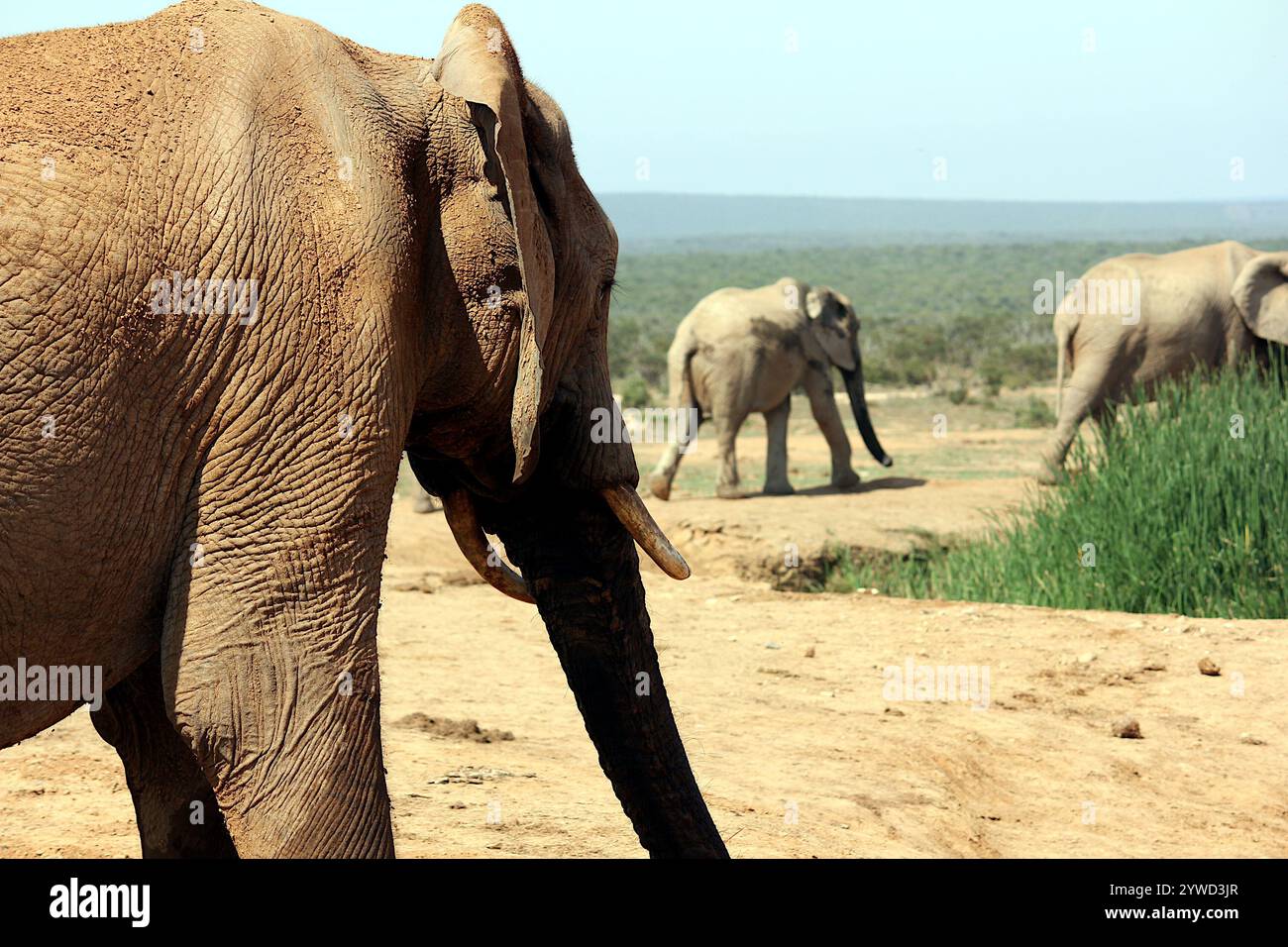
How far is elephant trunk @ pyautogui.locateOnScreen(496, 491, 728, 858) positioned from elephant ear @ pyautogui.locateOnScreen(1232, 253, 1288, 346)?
36.9ft

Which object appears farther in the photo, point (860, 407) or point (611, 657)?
point (860, 407)

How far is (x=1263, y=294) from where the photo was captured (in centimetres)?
1393

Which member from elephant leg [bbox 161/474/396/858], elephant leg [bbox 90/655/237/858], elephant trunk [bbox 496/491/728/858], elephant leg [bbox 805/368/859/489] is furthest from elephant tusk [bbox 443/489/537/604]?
elephant leg [bbox 805/368/859/489]

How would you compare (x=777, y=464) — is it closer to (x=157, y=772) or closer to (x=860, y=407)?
(x=860, y=407)

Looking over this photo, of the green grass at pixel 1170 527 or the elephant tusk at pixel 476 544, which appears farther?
the green grass at pixel 1170 527

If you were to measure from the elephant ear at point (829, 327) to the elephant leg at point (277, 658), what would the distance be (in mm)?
13215

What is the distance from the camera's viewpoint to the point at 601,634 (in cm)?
409

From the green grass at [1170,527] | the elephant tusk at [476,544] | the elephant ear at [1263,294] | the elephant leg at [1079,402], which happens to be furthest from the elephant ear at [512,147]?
the elephant ear at [1263,294]

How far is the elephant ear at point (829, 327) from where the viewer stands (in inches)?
634

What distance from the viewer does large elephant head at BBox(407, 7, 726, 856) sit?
11.3 ft

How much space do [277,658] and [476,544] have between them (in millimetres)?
1259

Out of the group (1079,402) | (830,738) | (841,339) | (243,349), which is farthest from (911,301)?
(243,349)

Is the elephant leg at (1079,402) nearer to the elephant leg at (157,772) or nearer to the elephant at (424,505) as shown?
the elephant at (424,505)

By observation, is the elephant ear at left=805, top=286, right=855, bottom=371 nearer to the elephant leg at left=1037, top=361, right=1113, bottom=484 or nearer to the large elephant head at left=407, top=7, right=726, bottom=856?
the elephant leg at left=1037, top=361, right=1113, bottom=484
